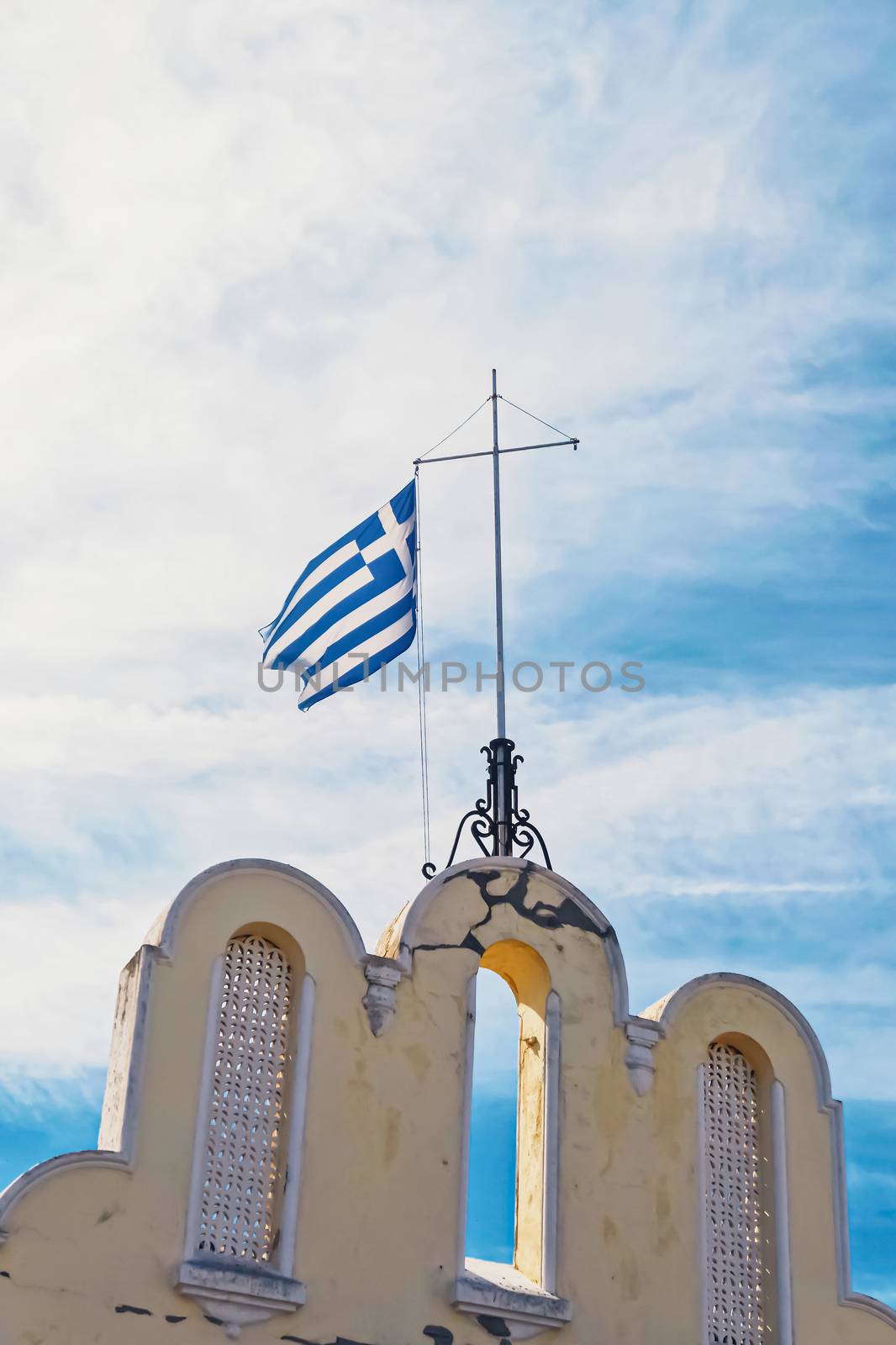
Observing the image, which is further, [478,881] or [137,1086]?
[478,881]

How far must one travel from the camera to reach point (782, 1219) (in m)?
17.0

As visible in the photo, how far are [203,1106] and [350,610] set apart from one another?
564 centimetres

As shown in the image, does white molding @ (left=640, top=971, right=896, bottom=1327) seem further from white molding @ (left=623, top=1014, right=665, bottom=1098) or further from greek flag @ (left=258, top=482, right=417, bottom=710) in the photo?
greek flag @ (left=258, top=482, right=417, bottom=710)

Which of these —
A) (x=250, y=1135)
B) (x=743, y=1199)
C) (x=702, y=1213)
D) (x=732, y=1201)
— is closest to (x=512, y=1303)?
(x=702, y=1213)

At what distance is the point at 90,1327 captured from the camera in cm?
1402

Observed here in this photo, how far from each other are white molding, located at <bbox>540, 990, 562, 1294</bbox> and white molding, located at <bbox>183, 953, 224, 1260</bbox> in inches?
111

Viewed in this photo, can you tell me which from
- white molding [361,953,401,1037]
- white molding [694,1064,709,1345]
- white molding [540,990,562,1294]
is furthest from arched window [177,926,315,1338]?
white molding [694,1064,709,1345]

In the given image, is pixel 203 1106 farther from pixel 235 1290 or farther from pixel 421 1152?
pixel 421 1152

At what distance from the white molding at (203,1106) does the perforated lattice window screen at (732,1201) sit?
4414 mm

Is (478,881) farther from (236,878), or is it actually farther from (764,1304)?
(764,1304)

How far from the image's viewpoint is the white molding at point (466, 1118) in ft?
51.4

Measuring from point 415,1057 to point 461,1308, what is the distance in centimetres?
196

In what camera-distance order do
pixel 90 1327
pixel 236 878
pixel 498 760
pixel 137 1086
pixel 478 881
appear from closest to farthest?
pixel 90 1327
pixel 137 1086
pixel 236 878
pixel 478 881
pixel 498 760

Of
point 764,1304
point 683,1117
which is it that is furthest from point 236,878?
point 764,1304
